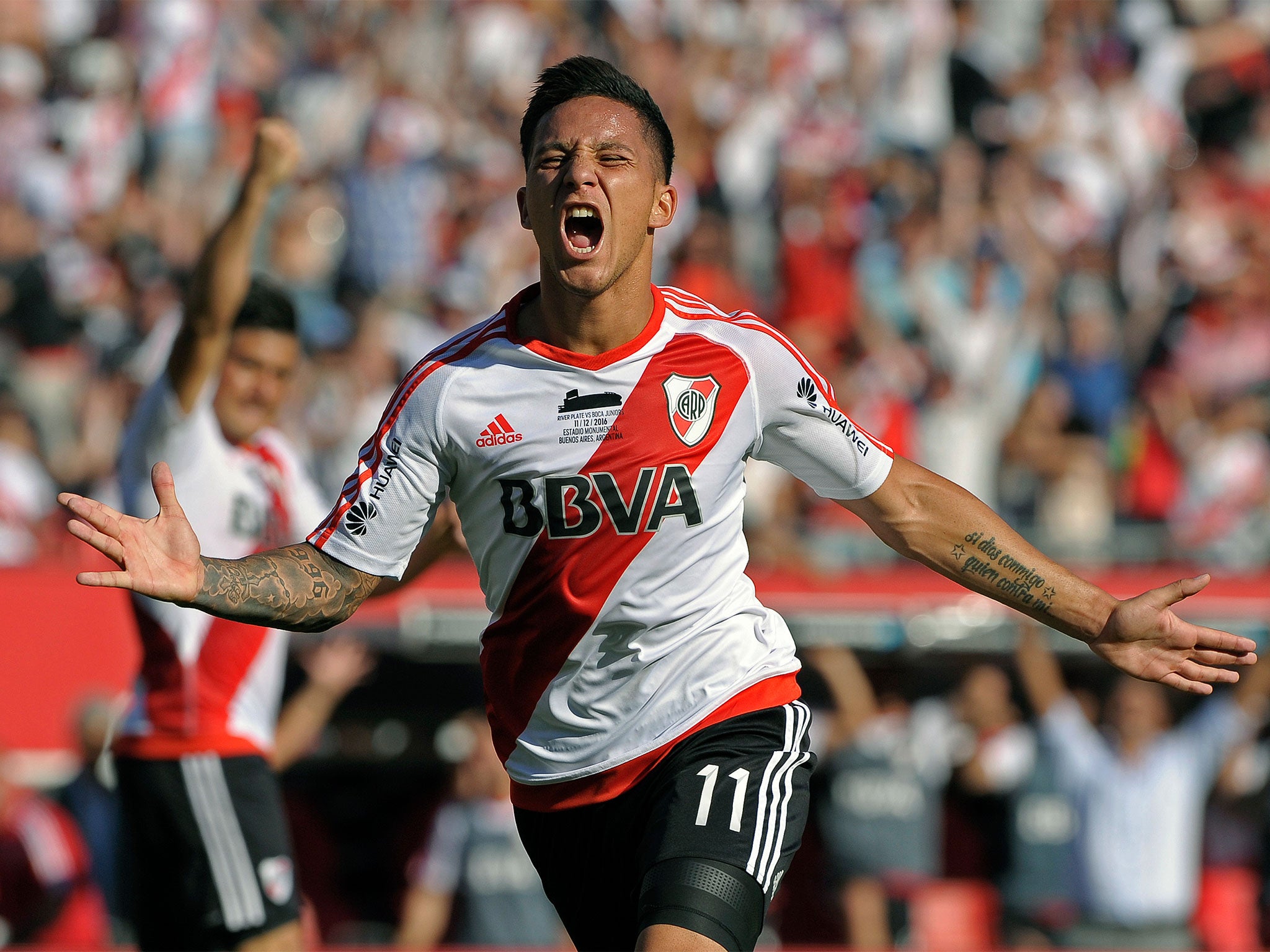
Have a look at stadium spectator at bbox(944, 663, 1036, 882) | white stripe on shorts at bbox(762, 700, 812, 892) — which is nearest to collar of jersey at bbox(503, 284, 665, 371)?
white stripe on shorts at bbox(762, 700, 812, 892)

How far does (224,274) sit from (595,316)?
1794mm

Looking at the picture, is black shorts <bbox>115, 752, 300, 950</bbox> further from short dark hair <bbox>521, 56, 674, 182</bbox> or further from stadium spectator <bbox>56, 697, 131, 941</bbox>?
stadium spectator <bbox>56, 697, 131, 941</bbox>

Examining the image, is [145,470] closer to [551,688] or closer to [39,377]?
[551,688]

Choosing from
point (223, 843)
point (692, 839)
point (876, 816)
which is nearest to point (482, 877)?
point (876, 816)

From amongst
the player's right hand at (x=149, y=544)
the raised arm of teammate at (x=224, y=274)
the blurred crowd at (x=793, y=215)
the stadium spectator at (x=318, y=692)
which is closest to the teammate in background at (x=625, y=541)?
the player's right hand at (x=149, y=544)

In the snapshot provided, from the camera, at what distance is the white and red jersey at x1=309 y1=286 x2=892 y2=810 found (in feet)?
14.2

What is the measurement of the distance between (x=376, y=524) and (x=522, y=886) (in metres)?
5.82

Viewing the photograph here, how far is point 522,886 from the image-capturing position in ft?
31.6

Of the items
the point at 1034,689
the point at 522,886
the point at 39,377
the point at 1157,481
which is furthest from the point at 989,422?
the point at 39,377

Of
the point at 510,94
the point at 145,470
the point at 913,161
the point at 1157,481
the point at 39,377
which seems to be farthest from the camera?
the point at 510,94

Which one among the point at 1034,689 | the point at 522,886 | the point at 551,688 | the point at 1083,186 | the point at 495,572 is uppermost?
the point at 1083,186

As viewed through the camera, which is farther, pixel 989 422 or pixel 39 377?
pixel 39 377

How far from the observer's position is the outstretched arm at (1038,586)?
4516 mm

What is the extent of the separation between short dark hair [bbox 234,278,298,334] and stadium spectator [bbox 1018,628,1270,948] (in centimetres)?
526
